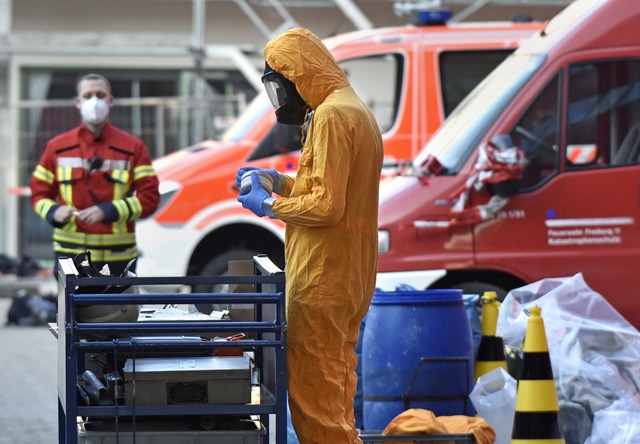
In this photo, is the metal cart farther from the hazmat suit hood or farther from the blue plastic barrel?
the blue plastic barrel

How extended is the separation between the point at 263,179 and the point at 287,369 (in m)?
0.75

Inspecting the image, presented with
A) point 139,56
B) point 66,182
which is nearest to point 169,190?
point 66,182

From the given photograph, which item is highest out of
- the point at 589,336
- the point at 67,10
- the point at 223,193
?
the point at 67,10

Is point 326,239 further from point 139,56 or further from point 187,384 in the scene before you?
point 139,56

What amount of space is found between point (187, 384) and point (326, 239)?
75 cm

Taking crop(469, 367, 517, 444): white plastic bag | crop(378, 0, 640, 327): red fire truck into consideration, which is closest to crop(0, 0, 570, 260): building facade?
crop(378, 0, 640, 327): red fire truck

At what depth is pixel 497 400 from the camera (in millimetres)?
6555

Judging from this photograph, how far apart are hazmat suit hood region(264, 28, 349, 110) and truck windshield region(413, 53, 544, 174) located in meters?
3.64

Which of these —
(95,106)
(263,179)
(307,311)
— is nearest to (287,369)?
(307,311)

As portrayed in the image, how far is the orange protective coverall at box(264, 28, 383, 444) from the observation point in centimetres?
517

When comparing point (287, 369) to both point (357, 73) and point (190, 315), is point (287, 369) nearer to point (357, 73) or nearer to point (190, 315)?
point (190, 315)

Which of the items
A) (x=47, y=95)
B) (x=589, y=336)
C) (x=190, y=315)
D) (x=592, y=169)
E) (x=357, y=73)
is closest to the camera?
(x=190, y=315)

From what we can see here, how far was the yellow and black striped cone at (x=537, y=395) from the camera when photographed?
5922mm

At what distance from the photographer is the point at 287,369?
5117mm
